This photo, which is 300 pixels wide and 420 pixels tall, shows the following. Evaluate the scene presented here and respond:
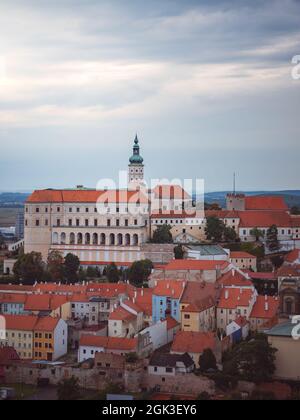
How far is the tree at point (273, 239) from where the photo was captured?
4915 cm

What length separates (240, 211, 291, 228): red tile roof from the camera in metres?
51.2

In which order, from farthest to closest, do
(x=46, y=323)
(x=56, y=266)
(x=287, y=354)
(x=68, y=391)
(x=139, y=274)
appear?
1. (x=56, y=266)
2. (x=139, y=274)
3. (x=46, y=323)
4. (x=287, y=354)
5. (x=68, y=391)

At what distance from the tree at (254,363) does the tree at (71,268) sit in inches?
651

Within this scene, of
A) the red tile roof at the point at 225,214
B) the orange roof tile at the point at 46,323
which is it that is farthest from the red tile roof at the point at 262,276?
the orange roof tile at the point at 46,323

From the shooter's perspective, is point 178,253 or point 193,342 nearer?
point 193,342

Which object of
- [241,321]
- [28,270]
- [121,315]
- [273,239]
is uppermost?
[273,239]

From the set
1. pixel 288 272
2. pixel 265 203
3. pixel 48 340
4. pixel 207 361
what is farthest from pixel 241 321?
pixel 265 203

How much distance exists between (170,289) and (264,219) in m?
17.6

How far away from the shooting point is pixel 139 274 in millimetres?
43219

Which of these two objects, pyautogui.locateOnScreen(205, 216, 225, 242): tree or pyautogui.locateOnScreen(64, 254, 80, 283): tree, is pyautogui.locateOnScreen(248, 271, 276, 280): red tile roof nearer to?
pyautogui.locateOnScreen(205, 216, 225, 242): tree

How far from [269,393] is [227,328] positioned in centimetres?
539

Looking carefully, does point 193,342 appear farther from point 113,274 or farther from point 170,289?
point 113,274

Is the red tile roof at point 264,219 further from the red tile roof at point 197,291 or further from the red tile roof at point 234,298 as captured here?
the red tile roof at point 234,298

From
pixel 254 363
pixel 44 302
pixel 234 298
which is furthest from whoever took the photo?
pixel 44 302
